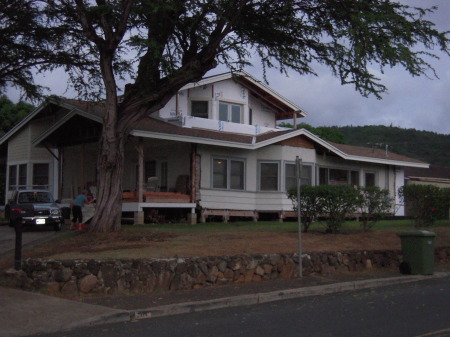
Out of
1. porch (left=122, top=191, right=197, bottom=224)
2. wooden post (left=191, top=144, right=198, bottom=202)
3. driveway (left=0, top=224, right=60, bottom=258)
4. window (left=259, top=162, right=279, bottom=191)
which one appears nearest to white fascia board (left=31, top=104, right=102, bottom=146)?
porch (left=122, top=191, right=197, bottom=224)

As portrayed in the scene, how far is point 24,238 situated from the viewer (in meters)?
16.8

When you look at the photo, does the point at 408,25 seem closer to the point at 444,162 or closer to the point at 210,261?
the point at 210,261

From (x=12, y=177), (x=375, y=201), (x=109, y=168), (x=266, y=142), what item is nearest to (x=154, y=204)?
(x=266, y=142)

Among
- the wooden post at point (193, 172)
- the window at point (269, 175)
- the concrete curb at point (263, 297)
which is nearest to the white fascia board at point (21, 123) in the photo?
the wooden post at point (193, 172)

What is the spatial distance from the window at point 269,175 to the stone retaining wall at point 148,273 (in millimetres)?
12085

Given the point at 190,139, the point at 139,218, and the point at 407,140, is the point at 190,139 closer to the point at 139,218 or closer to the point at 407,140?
the point at 139,218

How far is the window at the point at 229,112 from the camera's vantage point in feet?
85.6

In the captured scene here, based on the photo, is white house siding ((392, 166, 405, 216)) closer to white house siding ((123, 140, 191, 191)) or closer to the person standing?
white house siding ((123, 140, 191, 191))

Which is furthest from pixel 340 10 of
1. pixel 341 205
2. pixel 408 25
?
pixel 341 205

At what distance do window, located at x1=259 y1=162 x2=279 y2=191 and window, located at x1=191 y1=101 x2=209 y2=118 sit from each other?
3631mm

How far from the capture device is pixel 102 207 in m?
15.5

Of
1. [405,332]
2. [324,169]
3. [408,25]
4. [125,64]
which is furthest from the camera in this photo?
[324,169]

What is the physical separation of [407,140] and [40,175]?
58.2m

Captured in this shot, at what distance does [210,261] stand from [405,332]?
4.88 m
